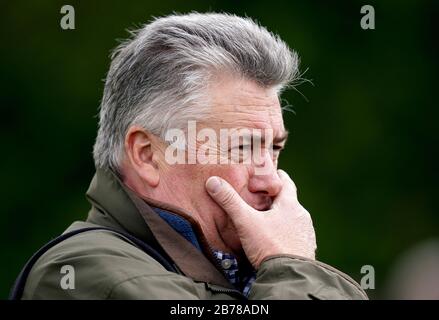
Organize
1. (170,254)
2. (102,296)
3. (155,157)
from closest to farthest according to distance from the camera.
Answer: (102,296)
(170,254)
(155,157)

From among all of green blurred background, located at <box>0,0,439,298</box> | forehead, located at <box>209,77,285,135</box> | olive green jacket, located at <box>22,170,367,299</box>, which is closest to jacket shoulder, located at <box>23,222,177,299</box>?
olive green jacket, located at <box>22,170,367,299</box>

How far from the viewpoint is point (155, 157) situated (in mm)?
3846

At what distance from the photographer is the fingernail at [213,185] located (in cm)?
377

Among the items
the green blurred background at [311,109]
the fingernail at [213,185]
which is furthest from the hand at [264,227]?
the green blurred background at [311,109]

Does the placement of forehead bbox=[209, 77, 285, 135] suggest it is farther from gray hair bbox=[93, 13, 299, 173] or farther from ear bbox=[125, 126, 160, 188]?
ear bbox=[125, 126, 160, 188]

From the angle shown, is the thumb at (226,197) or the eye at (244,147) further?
the eye at (244,147)

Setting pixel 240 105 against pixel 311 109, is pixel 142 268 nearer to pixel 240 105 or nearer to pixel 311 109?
pixel 240 105

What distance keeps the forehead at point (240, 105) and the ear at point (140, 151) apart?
0.81 ft

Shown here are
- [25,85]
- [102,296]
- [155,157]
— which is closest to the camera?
[102,296]

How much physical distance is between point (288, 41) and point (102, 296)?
580 centimetres

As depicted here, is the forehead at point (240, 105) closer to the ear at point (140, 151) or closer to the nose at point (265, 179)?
the nose at point (265, 179)

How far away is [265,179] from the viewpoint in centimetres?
387
